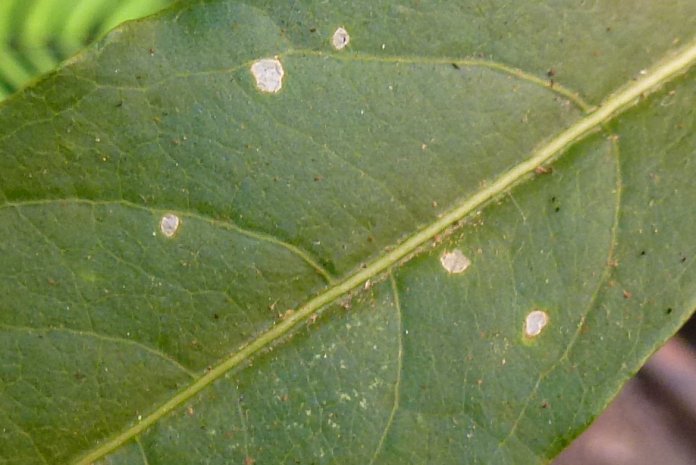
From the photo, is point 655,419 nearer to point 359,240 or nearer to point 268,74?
point 359,240

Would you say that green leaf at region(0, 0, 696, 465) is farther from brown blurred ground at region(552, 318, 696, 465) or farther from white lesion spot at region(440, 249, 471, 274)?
brown blurred ground at region(552, 318, 696, 465)

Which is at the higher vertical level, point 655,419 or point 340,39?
point 340,39

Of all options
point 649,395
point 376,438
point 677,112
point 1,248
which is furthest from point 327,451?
point 649,395

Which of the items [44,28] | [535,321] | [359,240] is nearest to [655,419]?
[535,321]

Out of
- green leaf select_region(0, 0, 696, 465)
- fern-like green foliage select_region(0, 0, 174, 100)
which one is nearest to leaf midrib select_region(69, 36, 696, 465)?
green leaf select_region(0, 0, 696, 465)

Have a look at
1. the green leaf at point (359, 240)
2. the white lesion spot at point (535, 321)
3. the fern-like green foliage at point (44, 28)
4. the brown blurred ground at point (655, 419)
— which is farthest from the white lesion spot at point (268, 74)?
the brown blurred ground at point (655, 419)
